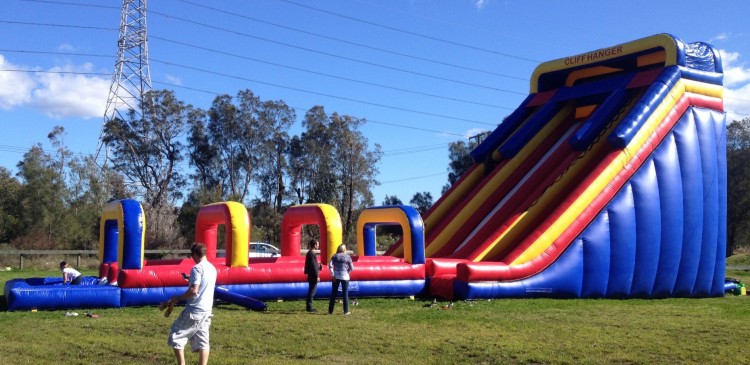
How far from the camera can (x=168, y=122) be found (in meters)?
40.2

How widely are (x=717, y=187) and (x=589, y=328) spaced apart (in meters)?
7.89

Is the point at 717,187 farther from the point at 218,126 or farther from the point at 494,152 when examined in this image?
the point at 218,126

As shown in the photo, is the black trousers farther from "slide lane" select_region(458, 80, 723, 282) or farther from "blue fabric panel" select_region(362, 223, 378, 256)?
"blue fabric panel" select_region(362, 223, 378, 256)

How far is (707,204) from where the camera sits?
50.6ft

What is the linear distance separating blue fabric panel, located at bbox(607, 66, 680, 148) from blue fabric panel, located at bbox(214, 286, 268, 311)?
743 cm

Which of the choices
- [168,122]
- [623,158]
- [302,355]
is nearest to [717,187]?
[623,158]

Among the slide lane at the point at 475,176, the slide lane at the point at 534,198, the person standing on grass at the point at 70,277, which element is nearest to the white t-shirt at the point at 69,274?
the person standing on grass at the point at 70,277

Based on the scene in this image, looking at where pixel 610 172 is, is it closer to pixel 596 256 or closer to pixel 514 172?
pixel 596 256

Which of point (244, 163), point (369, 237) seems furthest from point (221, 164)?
point (369, 237)

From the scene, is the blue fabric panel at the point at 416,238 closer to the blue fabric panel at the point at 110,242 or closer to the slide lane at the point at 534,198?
the slide lane at the point at 534,198

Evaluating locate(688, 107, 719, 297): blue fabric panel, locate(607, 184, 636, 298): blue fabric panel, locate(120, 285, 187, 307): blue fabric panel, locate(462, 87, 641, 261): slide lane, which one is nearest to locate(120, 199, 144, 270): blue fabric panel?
locate(120, 285, 187, 307): blue fabric panel

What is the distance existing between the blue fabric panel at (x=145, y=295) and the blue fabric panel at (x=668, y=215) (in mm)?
9299

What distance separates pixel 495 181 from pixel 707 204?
4425 mm

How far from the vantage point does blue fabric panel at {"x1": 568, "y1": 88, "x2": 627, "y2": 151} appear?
49.6ft
